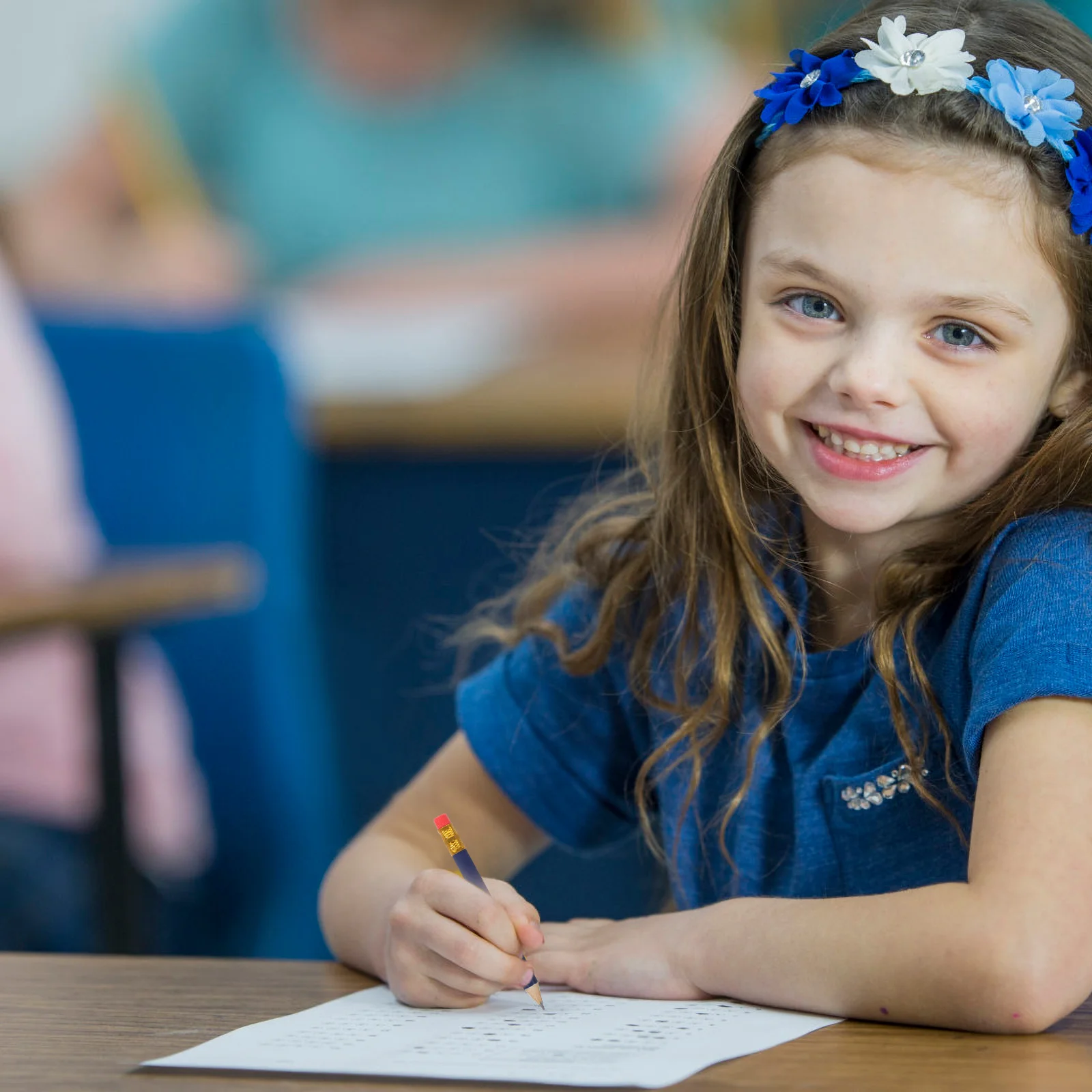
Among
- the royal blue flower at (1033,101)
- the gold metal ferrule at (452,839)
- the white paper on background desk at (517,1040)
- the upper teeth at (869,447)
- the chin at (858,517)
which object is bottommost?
the white paper on background desk at (517,1040)

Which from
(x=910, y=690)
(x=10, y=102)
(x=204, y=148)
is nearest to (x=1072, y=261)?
(x=910, y=690)

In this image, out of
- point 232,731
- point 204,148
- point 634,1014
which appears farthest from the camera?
point 204,148

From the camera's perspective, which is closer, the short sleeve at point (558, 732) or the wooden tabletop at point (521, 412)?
the short sleeve at point (558, 732)

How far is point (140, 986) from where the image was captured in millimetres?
834

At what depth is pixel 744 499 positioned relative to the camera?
1.03m

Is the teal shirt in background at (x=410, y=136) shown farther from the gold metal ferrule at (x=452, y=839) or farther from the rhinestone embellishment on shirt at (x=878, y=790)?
the gold metal ferrule at (x=452, y=839)

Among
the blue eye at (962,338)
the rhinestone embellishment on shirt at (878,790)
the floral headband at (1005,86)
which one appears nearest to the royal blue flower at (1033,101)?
the floral headband at (1005,86)

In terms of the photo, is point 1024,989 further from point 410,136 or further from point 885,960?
point 410,136

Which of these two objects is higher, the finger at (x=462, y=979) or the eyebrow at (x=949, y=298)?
the eyebrow at (x=949, y=298)

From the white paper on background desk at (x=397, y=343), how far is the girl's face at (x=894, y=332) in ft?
6.02

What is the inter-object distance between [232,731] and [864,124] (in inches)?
60.2

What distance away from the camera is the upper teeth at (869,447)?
909 mm

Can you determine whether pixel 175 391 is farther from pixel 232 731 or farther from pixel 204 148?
pixel 204 148

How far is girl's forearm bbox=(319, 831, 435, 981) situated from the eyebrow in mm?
415
